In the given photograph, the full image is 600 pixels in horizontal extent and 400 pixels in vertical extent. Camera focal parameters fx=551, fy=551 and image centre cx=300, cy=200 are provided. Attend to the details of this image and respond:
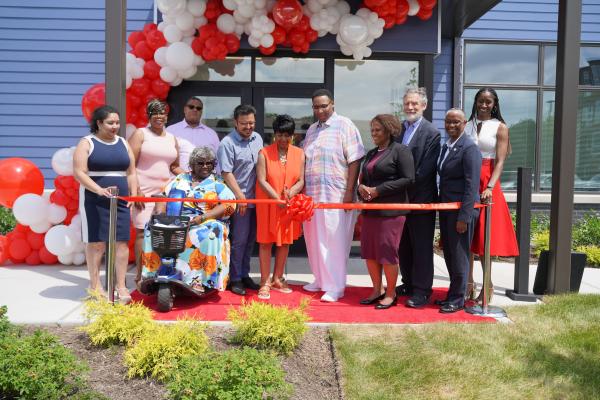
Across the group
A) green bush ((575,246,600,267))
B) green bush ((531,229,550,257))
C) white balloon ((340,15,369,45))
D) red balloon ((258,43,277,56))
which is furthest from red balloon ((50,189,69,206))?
green bush ((575,246,600,267))

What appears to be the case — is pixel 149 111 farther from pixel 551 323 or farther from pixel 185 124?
pixel 551 323

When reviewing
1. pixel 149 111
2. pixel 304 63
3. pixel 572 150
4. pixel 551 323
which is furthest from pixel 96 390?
pixel 304 63

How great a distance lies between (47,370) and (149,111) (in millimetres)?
2898

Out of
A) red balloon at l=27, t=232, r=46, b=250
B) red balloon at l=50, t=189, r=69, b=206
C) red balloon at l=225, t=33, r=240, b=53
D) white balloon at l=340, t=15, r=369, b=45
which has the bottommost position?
red balloon at l=27, t=232, r=46, b=250

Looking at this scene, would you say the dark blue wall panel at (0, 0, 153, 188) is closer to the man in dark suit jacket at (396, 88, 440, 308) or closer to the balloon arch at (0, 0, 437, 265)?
the balloon arch at (0, 0, 437, 265)

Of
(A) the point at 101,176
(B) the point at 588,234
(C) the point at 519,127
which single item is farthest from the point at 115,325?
(C) the point at 519,127

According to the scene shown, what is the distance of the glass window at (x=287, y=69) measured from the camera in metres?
7.27

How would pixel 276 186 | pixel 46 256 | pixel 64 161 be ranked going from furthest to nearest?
pixel 46 256
pixel 64 161
pixel 276 186

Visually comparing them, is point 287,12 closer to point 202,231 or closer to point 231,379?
point 202,231

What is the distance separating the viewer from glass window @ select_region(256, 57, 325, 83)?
727 centimetres

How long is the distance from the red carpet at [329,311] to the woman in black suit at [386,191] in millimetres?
221

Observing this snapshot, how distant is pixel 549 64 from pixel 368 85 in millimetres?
3662

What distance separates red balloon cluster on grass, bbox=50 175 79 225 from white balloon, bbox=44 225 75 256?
10.7 inches

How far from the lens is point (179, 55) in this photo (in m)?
6.57
